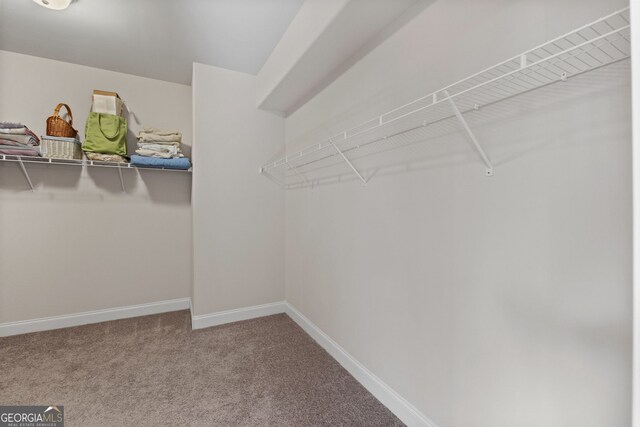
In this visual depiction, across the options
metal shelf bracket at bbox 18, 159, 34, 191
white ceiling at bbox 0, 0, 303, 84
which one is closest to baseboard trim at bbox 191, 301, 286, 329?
Result: metal shelf bracket at bbox 18, 159, 34, 191

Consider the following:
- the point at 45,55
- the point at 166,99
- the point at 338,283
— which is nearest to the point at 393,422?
the point at 338,283

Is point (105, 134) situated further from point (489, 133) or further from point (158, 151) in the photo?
point (489, 133)

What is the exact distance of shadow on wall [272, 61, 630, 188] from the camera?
0.83 metres

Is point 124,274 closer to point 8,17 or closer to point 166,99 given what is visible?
point 166,99

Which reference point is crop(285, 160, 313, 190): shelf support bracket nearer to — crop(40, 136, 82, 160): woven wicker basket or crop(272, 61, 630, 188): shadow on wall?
crop(272, 61, 630, 188): shadow on wall

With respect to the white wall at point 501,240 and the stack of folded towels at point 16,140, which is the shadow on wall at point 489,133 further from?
the stack of folded towels at point 16,140

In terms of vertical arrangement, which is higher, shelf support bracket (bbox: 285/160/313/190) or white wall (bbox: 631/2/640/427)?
shelf support bracket (bbox: 285/160/313/190)

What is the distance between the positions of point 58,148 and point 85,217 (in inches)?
26.5

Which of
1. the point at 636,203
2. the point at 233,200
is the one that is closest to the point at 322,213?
the point at 233,200

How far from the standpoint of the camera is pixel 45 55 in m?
2.51

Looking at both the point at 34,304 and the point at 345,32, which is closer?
the point at 345,32

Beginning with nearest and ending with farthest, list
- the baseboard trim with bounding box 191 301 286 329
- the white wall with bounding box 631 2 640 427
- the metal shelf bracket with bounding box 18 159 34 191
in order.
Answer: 1. the white wall with bounding box 631 2 640 427
2. the metal shelf bracket with bounding box 18 159 34 191
3. the baseboard trim with bounding box 191 301 286 329

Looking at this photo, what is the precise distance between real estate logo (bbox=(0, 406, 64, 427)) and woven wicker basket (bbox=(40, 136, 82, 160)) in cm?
184

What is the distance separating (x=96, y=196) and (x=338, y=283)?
253 centimetres
